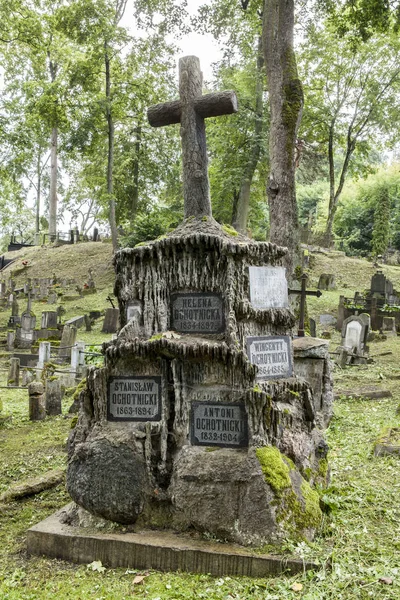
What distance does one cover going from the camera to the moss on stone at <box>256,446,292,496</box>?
13.0 ft

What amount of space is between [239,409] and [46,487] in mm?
2629

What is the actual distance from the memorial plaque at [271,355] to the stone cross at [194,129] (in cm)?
145

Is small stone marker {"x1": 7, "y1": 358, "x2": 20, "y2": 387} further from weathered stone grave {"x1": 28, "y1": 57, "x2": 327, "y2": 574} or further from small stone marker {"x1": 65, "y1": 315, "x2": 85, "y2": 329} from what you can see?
weathered stone grave {"x1": 28, "y1": 57, "x2": 327, "y2": 574}

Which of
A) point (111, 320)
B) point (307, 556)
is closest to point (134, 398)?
point (307, 556)

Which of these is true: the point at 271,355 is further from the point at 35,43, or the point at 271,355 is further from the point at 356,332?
the point at 35,43

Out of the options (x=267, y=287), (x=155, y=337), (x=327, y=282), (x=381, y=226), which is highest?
(x=381, y=226)

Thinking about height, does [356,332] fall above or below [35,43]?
below

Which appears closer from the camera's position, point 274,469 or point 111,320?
point 274,469

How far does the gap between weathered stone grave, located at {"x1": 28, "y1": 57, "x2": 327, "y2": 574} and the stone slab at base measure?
3cm

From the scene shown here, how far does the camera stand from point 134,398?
457 centimetres

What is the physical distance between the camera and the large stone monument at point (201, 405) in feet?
13.4

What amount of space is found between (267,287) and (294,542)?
207cm

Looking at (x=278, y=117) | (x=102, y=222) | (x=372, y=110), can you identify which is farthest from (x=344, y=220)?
(x=278, y=117)

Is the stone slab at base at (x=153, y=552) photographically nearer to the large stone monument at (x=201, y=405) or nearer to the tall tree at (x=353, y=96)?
the large stone monument at (x=201, y=405)
